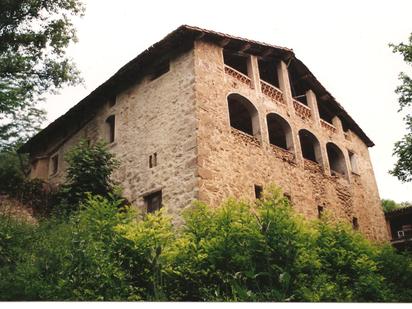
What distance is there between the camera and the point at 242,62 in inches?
553

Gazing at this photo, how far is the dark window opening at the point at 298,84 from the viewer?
15.7 metres

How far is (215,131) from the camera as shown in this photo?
34.9 feet

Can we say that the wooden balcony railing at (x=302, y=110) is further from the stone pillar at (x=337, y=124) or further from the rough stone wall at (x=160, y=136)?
the rough stone wall at (x=160, y=136)

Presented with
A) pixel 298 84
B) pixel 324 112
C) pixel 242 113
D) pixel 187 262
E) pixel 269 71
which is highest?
pixel 269 71

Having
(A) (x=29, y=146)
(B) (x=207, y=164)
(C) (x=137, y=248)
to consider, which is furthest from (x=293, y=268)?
(A) (x=29, y=146)

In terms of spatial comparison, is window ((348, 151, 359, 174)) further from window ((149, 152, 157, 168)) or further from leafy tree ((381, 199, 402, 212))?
leafy tree ((381, 199, 402, 212))

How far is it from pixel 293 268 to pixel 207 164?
444cm

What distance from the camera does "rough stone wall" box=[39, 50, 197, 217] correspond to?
32.9 feet

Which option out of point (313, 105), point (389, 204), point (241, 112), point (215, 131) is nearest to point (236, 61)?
point (241, 112)

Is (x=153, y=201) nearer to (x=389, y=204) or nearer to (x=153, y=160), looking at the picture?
(x=153, y=160)

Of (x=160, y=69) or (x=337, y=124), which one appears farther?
(x=337, y=124)

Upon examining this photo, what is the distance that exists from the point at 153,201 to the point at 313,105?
8152 millimetres

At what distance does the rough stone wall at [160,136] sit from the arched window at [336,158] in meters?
7.50

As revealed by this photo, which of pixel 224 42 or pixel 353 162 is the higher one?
pixel 224 42
